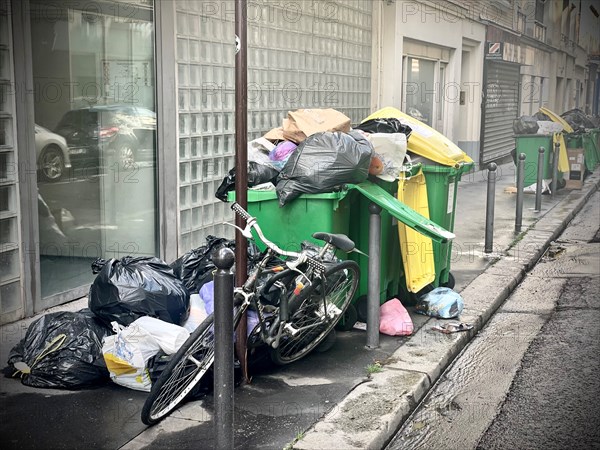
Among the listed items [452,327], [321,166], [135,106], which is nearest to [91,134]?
[135,106]

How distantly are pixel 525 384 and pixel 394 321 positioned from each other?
1137 millimetres

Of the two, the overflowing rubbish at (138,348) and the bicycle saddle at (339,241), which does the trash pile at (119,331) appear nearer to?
the overflowing rubbish at (138,348)

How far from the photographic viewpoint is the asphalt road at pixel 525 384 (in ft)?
15.1

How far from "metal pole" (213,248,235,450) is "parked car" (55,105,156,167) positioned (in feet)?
11.8

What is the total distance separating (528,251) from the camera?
9.98 meters

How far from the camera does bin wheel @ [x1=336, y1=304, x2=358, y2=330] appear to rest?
20.2 feet

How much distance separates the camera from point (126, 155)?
759cm

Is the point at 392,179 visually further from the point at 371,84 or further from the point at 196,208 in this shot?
the point at 371,84

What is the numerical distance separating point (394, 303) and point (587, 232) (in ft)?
22.7

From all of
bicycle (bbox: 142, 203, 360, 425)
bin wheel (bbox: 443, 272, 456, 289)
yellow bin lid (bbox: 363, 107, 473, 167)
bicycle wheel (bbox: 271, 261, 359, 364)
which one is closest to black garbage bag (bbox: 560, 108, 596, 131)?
bin wheel (bbox: 443, 272, 456, 289)

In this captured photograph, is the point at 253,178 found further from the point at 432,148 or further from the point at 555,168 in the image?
the point at 555,168

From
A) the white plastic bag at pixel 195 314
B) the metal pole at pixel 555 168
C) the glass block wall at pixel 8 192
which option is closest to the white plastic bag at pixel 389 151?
the white plastic bag at pixel 195 314

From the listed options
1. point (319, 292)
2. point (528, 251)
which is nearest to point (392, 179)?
point (319, 292)

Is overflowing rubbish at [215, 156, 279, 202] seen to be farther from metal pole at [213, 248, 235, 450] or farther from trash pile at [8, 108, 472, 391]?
metal pole at [213, 248, 235, 450]
